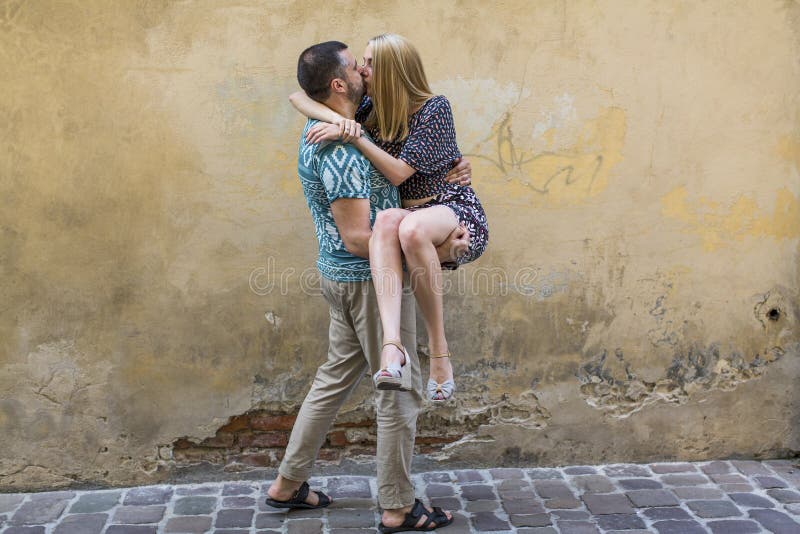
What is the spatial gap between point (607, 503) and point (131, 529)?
215 centimetres

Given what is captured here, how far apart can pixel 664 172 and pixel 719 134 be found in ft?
1.09

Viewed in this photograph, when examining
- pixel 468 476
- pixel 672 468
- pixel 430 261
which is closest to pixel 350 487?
pixel 468 476

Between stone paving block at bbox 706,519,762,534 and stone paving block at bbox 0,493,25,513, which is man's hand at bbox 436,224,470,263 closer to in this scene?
stone paving block at bbox 706,519,762,534

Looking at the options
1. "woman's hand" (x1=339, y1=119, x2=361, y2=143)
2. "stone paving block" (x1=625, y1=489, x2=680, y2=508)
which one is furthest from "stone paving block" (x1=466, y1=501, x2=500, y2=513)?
"woman's hand" (x1=339, y1=119, x2=361, y2=143)

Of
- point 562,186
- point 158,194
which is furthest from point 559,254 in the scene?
point 158,194

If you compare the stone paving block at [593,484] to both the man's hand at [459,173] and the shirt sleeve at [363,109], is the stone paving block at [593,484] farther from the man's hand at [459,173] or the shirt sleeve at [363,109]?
the shirt sleeve at [363,109]

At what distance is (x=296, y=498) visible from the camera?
4117 millimetres

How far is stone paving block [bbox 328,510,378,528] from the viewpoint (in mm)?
3984

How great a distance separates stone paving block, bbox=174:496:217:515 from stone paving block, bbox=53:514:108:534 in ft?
1.07

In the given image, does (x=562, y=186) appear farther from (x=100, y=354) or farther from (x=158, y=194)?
(x=100, y=354)

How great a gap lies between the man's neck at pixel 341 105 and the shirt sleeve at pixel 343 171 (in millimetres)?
181

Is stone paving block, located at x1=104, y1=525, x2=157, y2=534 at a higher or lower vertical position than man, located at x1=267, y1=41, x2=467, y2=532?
lower

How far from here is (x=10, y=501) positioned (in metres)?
4.21

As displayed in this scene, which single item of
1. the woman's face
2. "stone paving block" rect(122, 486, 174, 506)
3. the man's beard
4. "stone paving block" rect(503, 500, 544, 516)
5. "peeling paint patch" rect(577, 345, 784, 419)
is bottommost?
"stone paving block" rect(503, 500, 544, 516)
